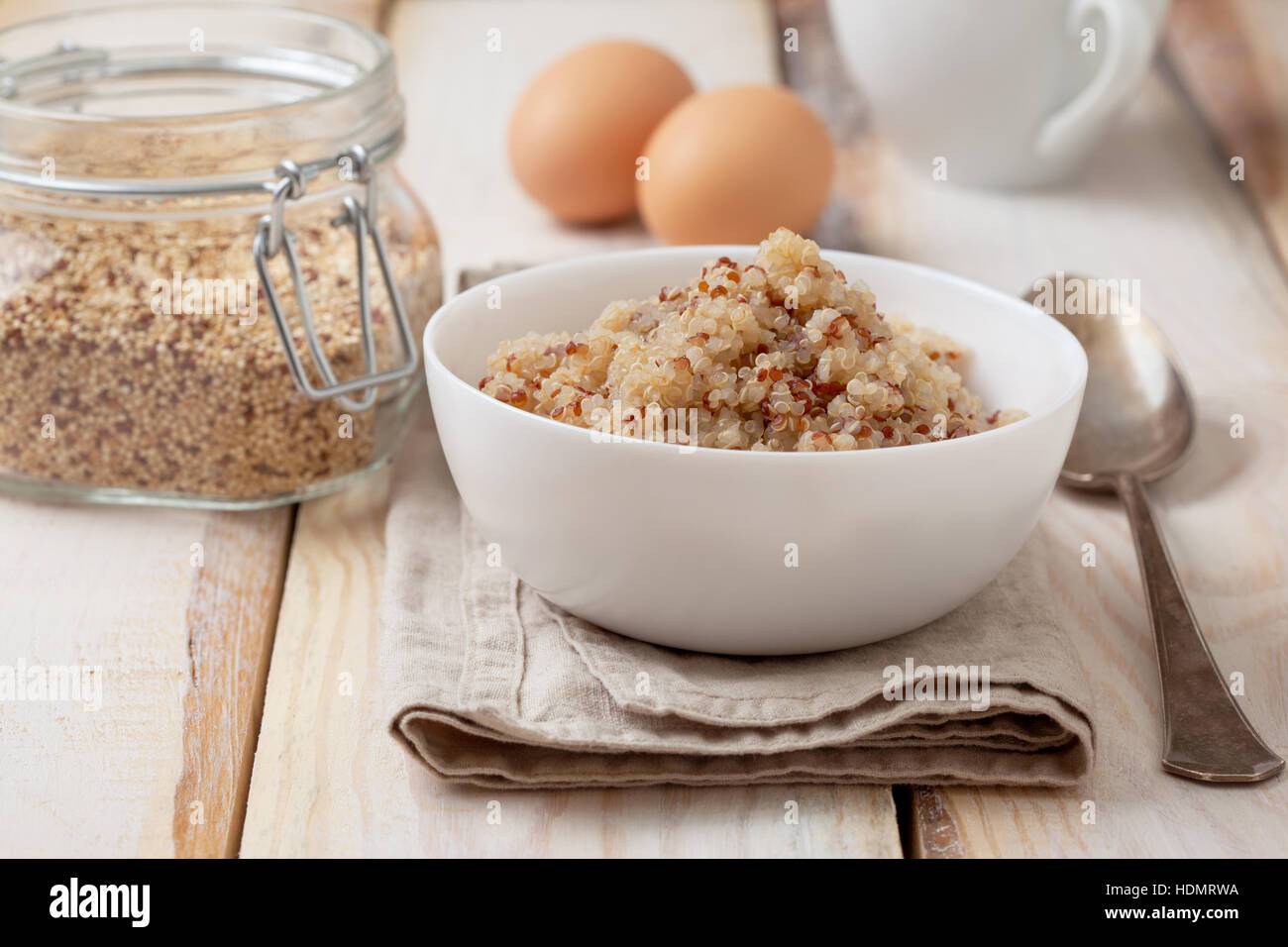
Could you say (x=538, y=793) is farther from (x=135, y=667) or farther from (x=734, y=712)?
(x=135, y=667)

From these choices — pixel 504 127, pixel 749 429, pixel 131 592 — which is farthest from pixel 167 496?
pixel 504 127

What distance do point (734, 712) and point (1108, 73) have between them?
121 cm

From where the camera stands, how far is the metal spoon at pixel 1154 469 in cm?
89

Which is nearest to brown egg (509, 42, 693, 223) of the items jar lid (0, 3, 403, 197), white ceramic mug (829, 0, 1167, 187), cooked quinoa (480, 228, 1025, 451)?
white ceramic mug (829, 0, 1167, 187)

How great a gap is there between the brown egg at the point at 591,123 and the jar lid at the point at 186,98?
1.29ft

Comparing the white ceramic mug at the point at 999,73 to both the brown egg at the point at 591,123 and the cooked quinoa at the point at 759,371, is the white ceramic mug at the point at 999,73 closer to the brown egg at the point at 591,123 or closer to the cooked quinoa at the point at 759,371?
the brown egg at the point at 591,123

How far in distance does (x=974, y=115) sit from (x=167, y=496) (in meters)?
1.20

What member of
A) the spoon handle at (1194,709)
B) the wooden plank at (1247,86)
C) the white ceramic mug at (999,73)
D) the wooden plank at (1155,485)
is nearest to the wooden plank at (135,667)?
the wooden plank at (1155,485)

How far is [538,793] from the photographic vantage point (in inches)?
34.3

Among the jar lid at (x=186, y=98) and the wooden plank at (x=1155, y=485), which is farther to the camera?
the jar lid at (x=186, y=98)

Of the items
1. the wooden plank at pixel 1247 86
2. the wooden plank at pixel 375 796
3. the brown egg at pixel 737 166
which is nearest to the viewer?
the wooden plank at pixel 375 796

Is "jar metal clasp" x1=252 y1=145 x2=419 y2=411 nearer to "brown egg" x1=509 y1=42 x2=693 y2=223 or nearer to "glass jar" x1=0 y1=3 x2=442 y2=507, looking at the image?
"glass jar" x1=0 y1=3 x2=442 y2=507

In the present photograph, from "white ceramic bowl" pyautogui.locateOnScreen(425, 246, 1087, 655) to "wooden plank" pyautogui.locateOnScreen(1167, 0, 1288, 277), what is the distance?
1123mm

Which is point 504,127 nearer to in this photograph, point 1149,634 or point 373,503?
point 373,503
